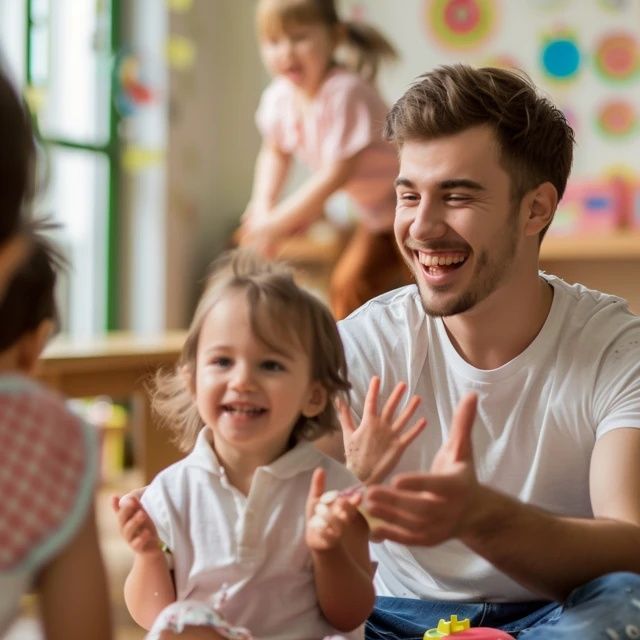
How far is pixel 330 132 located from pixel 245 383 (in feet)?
7.09

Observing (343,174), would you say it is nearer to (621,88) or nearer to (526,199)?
(526,199)

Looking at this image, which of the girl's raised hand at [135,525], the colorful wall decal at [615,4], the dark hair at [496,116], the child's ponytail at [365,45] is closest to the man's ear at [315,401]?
the girl's raised hand at [135,525]

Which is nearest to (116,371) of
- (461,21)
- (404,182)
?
(404,182)

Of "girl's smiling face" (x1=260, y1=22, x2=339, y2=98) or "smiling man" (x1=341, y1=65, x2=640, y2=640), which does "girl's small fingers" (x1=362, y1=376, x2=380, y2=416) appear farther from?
"girl's smiling face" (x1=260, y1=22, x2=339, y2=98)

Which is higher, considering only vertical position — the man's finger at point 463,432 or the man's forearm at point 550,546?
the man's finger at point 463,432

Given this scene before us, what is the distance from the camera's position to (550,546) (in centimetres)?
125

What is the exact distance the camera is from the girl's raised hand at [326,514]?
110 centimetres

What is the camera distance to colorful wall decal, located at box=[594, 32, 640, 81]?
15.5ft

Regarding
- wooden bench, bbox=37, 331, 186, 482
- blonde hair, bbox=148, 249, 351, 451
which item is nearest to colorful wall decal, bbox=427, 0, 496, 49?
wooden bench, bbox=37, 331, 186, 482

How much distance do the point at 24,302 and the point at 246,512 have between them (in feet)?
1.07

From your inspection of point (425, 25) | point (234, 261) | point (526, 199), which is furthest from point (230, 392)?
point (425, 25)

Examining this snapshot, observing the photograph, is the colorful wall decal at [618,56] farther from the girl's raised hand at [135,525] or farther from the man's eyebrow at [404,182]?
the girl's raised hand at [135,525]

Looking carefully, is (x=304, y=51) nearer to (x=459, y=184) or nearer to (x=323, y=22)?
(x=323, y=22)

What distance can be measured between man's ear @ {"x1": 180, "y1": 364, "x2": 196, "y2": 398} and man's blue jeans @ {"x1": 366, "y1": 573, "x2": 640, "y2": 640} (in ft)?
1.56
